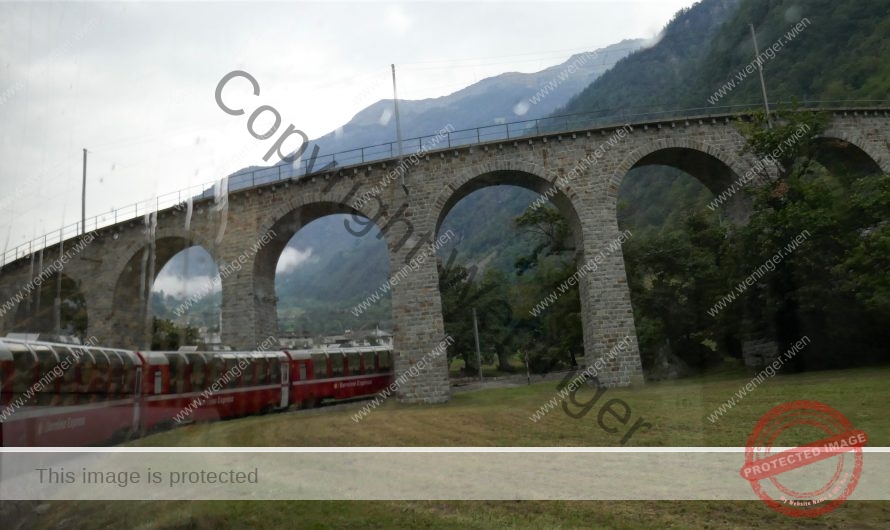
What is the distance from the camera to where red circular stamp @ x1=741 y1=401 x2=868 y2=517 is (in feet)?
18.1

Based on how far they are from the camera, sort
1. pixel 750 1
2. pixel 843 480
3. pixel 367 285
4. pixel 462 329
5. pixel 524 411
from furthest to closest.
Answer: pixel 367 285
pixel 750 1
pixel 462 329
pixel 524 411
pixel 843 480

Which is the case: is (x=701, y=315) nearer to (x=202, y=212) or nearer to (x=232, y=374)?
(x=232, y=374)

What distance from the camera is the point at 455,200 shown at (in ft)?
70.1

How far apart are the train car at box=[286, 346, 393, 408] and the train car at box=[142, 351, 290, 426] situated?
61 centimetres

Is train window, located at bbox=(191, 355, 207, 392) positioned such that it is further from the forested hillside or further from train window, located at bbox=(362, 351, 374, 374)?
the forested hillside

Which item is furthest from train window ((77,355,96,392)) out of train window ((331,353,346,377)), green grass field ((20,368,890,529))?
train window ((331,353,346,377))

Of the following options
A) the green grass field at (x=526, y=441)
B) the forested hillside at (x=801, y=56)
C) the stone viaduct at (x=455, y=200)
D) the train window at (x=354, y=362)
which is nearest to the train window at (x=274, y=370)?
the train window at (x=354, y=362)

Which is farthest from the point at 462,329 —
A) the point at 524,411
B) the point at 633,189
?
the point at 633,189

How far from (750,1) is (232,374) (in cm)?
5845

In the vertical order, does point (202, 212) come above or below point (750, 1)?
below

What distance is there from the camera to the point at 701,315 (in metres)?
22.2

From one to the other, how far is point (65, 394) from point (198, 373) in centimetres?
145

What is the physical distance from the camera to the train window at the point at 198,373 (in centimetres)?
666

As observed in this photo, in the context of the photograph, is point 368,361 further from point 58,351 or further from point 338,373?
point 58,351
